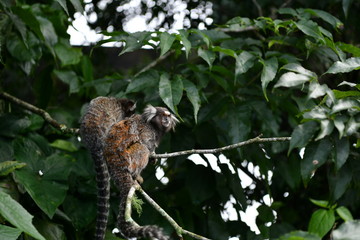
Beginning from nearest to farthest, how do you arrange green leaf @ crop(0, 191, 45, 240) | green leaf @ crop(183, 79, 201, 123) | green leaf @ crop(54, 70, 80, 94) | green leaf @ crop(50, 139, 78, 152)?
1. green leaf @ crop(0, 191, 45, 240)
2. green leaf @ crop(183, 79, 201, 123)
3. green leaf @ crop(50, 139, 78, 152)
4. green leaf @ crop(54, 70, 80, 94)

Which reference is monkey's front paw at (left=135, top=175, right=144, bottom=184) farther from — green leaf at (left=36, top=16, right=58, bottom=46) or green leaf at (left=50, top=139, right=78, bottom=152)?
green leaf at (left=36, top=16, right=58, bottom=46)

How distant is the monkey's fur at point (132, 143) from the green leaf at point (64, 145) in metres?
0.86

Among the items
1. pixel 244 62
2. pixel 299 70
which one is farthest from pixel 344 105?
pixel 244 62

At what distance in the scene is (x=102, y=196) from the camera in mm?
4211

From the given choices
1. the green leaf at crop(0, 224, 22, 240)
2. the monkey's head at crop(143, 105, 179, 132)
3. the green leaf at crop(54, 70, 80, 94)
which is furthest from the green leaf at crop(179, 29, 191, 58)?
the green leaf at crop(0, 224, 22, 240)

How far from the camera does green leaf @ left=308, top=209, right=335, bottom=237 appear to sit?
2.59 meters

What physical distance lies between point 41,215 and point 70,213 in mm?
238

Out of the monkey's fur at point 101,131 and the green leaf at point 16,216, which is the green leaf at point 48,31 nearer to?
the monkey's fur at point 101,131

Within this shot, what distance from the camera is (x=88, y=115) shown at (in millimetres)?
4742

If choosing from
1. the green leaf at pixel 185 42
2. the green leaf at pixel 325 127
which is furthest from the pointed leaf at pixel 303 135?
the green leaf at pixel 185 42

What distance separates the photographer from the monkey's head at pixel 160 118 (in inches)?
179

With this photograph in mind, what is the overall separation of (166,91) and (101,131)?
0.89 m

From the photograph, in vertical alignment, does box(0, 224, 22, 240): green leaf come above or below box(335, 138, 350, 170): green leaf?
below

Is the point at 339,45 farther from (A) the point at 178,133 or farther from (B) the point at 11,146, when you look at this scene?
(B) the point at 11,146
